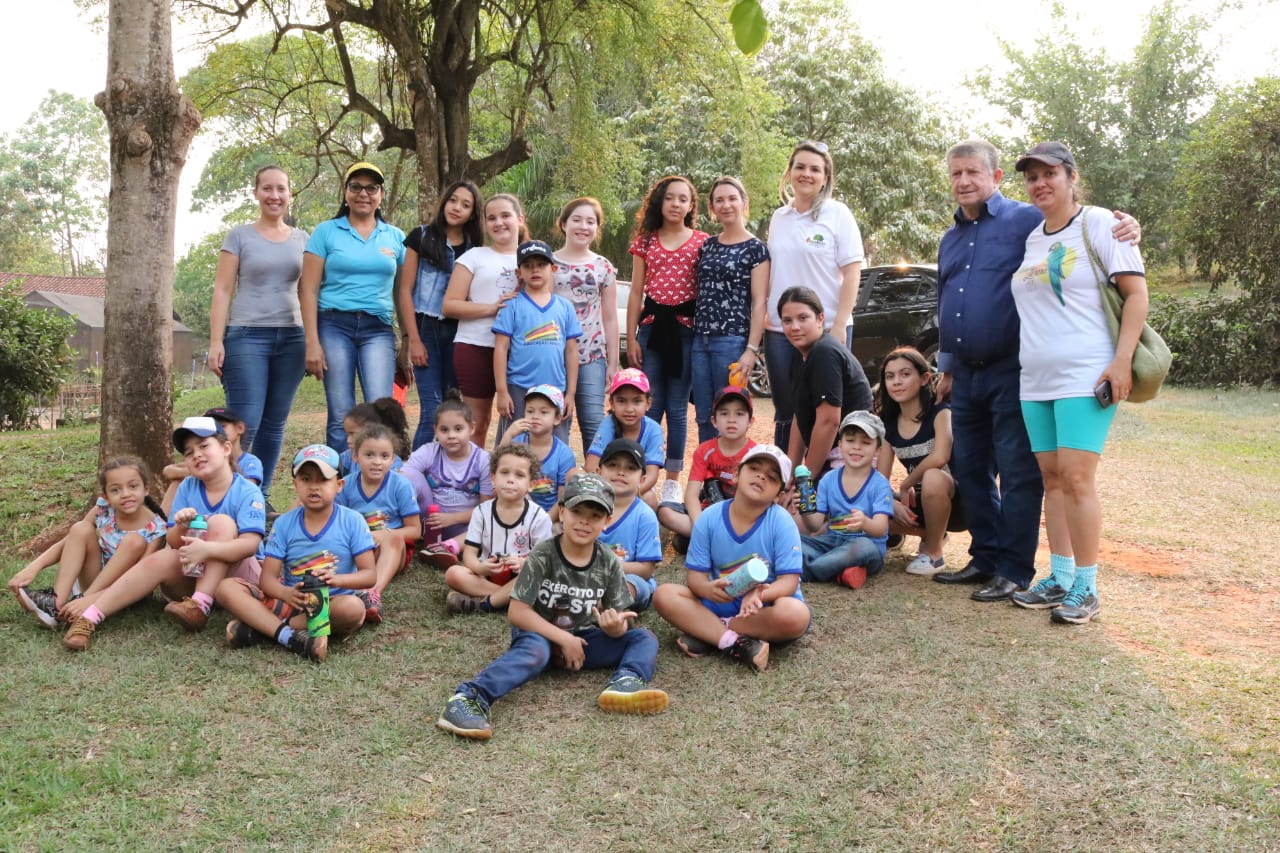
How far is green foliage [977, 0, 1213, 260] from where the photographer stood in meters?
28.9

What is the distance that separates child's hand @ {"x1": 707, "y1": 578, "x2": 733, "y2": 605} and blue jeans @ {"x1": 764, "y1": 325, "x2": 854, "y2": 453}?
1.55 m

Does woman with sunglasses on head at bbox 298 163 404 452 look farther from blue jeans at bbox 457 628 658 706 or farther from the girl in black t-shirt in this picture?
the girl in black t-shirt

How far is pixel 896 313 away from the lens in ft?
37.3

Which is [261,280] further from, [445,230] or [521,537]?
[521,537]

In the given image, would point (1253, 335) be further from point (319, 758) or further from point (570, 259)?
point (319, 758)

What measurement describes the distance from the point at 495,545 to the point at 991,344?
2.32m

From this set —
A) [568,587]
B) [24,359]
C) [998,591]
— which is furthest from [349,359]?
[24,359]

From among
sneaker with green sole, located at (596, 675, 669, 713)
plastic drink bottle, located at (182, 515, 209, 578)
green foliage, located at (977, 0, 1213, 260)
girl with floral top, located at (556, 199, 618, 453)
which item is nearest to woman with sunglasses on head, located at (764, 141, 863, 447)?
girl with floral top, located at (556, 199, 618, 453)

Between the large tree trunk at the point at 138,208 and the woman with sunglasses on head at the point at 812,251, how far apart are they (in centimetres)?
330

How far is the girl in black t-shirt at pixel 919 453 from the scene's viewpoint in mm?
4895

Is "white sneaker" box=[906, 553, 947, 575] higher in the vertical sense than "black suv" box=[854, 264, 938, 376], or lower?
lower

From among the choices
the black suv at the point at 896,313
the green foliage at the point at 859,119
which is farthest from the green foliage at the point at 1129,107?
the black suv at the point at 896,313

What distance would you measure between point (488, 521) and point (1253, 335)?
567 inches

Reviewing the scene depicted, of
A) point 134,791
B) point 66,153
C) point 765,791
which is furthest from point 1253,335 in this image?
point 66,153
